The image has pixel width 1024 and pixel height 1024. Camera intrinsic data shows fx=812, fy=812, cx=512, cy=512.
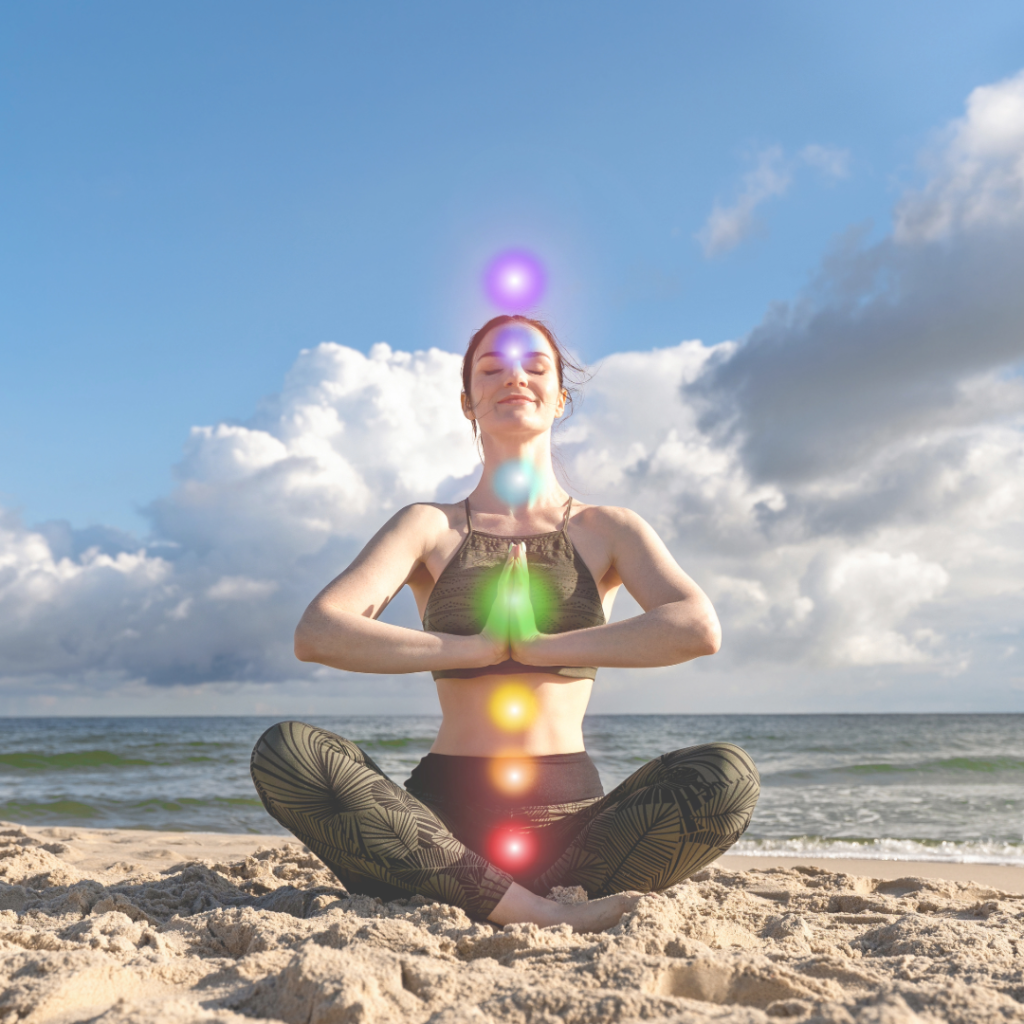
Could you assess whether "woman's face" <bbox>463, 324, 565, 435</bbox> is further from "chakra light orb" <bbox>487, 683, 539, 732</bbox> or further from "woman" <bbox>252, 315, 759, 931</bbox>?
"chakra light orb" <bbox>487, 683, 539, 732</bbox>

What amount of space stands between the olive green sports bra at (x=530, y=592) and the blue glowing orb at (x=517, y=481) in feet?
0.85

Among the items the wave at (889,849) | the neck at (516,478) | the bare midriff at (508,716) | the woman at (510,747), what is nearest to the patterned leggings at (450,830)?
the woman at (510,747)

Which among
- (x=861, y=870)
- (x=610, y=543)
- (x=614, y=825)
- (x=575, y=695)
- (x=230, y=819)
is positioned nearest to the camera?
(x=614, y=825)

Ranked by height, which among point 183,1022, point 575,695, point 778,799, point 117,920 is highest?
point 575,695

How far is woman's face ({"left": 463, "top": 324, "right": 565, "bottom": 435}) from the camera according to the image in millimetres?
2986

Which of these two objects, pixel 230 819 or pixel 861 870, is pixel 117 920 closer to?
pixel 861 870

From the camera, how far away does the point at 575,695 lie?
8.62ft

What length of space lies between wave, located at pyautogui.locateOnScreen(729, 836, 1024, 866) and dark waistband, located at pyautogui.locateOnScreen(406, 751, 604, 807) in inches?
143

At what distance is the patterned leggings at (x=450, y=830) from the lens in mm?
2270

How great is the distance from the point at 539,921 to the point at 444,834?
0.35m

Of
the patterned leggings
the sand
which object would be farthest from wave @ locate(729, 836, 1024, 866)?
the patterned leggings

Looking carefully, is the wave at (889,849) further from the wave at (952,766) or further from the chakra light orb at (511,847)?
the wave at (952,766)

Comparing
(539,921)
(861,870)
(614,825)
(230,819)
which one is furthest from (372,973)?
(230,819)

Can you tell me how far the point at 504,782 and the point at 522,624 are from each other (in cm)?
49
